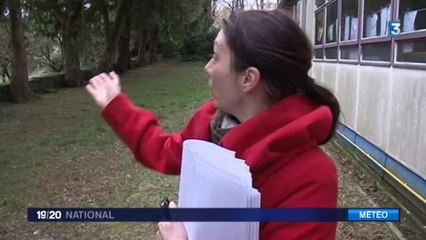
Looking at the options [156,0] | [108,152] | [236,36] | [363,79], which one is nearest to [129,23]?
[156,0]

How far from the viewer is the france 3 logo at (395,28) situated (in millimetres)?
5729

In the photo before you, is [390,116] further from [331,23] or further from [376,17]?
[331,23]

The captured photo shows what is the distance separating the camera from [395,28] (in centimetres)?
575

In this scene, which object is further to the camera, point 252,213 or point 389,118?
point 389,118

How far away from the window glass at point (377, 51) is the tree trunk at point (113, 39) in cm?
1681

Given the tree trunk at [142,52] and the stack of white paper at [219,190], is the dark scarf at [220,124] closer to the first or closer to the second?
the stack of white paper at [219,190]

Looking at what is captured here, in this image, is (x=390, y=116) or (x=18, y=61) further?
(x=18, y=61)

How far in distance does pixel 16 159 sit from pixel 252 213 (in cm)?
749

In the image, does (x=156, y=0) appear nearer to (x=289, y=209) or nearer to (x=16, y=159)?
(x=16, y=159)

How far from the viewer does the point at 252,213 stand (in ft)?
3.66

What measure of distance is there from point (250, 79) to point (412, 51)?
457 centimetres

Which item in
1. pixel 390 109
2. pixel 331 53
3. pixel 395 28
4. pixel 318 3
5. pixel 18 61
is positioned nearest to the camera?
pixel 395 28

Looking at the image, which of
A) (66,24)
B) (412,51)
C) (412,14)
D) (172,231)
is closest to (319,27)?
(412,14)

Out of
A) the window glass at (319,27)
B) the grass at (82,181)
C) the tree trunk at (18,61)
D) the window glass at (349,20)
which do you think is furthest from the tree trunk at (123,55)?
the window glass at (349,20)
